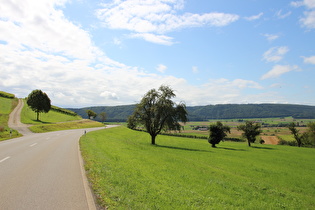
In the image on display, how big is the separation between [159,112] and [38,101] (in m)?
53.8

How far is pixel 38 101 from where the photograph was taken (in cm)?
7138

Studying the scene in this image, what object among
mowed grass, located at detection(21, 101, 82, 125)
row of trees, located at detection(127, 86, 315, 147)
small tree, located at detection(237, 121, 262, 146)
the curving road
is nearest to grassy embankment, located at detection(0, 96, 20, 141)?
mowed grass, located at detection(21, 101, 82, 125)

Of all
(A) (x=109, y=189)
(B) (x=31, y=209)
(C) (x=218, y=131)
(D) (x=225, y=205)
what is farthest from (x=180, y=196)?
(C) (x=218, y=131)

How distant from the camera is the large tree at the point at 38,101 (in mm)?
70938

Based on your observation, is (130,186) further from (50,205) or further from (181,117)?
(181,117)

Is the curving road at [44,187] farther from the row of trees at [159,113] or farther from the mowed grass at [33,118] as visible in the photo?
the mowed grass at [33,118]

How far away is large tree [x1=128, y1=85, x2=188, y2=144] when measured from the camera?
131ft

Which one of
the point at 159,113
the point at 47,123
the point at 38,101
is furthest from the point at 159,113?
the point at 38,101

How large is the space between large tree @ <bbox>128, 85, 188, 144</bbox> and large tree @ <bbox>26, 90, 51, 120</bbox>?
47953mm

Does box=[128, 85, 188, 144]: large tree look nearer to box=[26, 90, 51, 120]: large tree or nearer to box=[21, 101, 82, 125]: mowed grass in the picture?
box=[21, 101, 82, 125]: mowed grass

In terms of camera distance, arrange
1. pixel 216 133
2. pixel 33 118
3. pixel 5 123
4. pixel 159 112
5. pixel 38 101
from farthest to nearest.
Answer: pixel 33 118, pixel 38 101, pixel 5 123, pixel 216 133, pixel 159 112

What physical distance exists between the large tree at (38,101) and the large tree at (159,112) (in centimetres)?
4795

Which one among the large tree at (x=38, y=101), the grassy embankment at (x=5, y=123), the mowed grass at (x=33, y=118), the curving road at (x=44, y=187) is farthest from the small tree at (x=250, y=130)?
the large tree at (x=38, y=101)

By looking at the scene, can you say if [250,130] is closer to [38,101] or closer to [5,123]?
[5,123]
